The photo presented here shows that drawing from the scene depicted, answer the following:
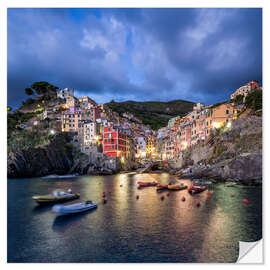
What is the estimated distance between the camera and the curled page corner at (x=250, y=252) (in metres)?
4.58

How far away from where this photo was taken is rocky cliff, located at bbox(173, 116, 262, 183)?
1250 centimetres

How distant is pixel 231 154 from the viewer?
16297mm

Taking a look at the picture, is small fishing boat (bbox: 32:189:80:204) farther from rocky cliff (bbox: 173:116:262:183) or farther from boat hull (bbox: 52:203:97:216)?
rocky cliff (bbox: 173:116:262:183)

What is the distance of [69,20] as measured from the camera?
582cm

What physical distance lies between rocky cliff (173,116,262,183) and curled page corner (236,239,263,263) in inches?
283

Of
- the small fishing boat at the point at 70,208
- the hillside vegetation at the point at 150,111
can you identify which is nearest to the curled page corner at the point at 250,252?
the small fishing boat at the point at 70,208

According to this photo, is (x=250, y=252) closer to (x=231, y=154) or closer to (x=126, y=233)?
(x=126, y=233)

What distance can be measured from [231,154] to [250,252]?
12.9 metres

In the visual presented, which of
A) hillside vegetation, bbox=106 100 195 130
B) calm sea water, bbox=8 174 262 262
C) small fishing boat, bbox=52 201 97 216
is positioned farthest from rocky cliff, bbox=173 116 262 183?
hillside vegetation, bbox=106 100 195 130

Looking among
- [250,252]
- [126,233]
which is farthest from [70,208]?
[250,252]

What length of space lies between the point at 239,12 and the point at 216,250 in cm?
702

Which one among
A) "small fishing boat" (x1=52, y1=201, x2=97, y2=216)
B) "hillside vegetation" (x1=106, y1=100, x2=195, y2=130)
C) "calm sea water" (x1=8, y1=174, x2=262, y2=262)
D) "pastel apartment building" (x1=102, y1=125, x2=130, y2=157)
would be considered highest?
"hillside vegetation" (x1=106, y1=100, x2=195, y2=130)
